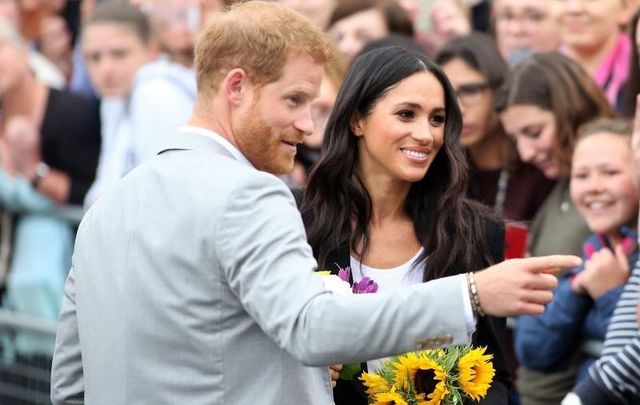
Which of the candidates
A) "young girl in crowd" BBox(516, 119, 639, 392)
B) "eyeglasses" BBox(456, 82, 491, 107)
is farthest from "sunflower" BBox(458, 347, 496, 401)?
"eyeglasses" BBox(456, 82, 491, 107)

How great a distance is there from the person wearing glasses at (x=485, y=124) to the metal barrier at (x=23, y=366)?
253 cm

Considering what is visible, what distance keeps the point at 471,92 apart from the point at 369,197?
2354 millimetres

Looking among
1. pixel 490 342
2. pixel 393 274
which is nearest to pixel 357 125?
pixel 393 274

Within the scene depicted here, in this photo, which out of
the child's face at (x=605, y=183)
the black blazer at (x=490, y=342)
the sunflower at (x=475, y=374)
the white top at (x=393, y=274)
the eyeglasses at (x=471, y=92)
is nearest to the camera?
the sunflower at (x=475, y=374)

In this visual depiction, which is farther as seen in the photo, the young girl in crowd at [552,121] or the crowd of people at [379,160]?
the young girl in crowd at [552,121]

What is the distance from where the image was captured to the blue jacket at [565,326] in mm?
5715

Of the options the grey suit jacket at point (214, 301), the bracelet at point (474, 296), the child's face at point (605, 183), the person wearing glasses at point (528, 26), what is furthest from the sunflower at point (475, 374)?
the person wearing glasses at point (528, 26)

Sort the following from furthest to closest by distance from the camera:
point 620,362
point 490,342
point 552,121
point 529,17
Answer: point 529,17 → point 552,121 → point 620,362 → point 490,342

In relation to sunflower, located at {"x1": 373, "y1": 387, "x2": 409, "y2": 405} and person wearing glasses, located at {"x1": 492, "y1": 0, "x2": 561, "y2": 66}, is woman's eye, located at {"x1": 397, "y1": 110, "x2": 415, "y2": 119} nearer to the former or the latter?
sunflower, located at {"x1": 373, "y1": 387, "x2": 409, "y2": 405}

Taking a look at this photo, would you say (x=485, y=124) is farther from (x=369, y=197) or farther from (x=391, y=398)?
(x=391, y=398)

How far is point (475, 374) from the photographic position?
413cm

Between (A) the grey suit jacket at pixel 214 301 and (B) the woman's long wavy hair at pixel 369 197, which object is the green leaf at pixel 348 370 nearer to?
(A) the grey suit jacket at pixel 214 301

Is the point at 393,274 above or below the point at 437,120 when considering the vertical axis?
below

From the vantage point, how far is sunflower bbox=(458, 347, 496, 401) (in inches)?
161
